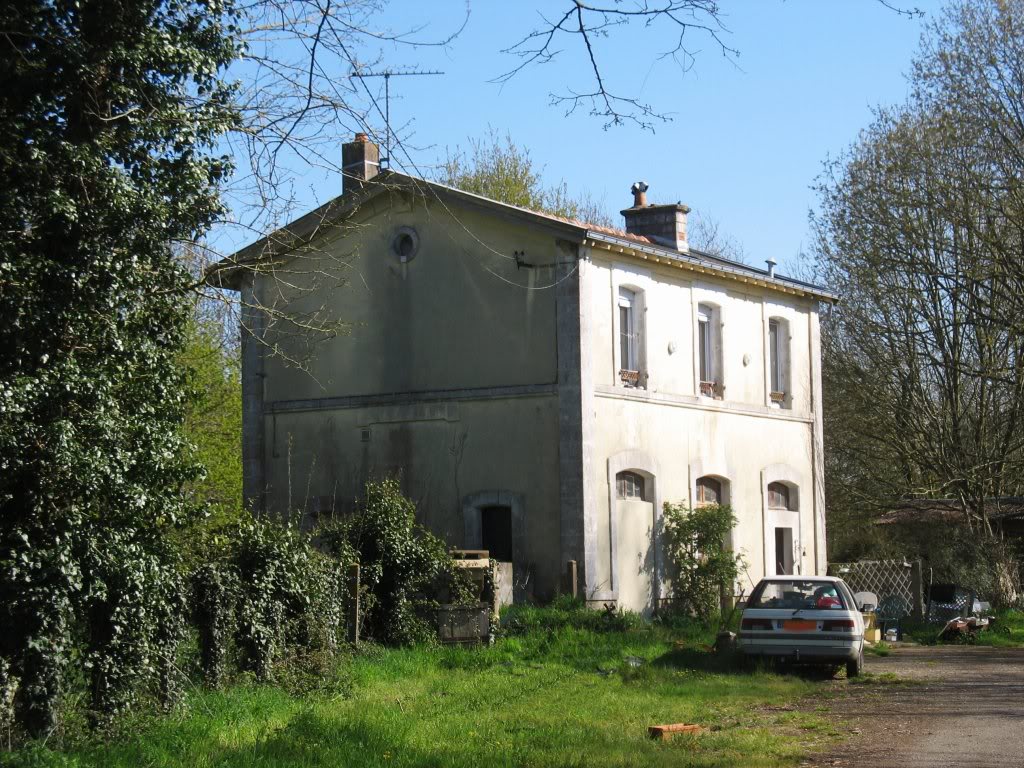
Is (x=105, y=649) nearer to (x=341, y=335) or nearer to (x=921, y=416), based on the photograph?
(x=341, y=335)

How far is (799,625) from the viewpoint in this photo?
698 inches

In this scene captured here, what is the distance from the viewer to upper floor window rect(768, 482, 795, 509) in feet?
95.2

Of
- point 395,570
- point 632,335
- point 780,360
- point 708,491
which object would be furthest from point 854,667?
point 780,360

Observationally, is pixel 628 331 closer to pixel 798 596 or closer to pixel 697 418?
pixel 697 418

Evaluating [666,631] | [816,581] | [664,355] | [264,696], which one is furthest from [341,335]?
[264,696]

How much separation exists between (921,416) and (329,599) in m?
22.8

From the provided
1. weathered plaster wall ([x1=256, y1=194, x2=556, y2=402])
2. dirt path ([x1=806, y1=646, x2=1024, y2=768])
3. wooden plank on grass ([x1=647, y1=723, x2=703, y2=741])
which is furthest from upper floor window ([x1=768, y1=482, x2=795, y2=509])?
wooden plank on grass ([x1=647, y1=723, x2=703, y2=741])

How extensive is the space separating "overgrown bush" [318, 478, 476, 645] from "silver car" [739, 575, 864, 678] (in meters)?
4.24

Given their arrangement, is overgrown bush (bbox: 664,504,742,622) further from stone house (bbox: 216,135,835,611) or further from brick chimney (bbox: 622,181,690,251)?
brick chimney (bbox: 622,181,690,251)

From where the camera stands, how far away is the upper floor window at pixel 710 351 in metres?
27.2

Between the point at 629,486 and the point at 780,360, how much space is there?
7.39 m

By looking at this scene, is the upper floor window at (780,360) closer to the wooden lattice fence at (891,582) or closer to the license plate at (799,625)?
the wooden lattice fence at (891,582)

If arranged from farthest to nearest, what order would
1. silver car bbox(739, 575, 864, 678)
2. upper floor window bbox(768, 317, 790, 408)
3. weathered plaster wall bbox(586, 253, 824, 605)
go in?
1. upper floor window bbox(768, 317, 790, 408)
2. weathered plaster wall bbox(586, 253, 824, 605)
3. silver car bbox(739, 575, 864, 678)

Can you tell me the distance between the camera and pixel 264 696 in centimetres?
1271
